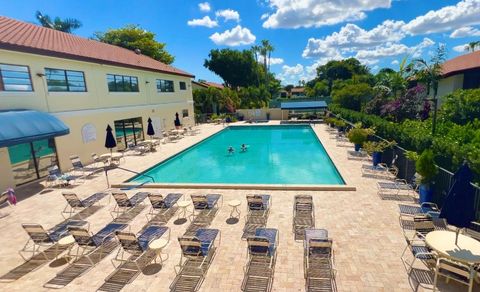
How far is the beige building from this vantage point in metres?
13.2

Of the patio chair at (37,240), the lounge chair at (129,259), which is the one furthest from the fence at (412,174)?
the patio chair at (37,240)

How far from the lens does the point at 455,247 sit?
221 inches

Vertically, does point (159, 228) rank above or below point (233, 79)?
below

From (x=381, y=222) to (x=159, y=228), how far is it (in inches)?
281

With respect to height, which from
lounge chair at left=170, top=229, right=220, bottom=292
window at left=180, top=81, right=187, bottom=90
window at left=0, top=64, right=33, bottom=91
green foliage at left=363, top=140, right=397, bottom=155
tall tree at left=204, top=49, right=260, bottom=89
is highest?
tall tree at left=204, top=49, right=260, bottom=89

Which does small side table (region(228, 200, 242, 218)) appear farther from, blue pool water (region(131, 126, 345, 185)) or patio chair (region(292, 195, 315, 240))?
blue pool water (region(131, 126, 345, 185))

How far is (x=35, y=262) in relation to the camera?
7.23 meters

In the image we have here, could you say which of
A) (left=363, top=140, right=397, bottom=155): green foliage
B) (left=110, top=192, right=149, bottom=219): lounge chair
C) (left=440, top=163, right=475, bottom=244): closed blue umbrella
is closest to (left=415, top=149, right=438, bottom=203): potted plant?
(left=440, top=163, right=475, bottom=244): closed blue umbrella

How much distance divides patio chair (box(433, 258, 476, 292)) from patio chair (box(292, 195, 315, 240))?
10.9ft

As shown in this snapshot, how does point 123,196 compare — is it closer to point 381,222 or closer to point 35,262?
point 35,262

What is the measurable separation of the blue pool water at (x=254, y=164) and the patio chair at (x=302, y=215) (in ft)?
14.4

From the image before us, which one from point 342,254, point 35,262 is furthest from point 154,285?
point 342,254

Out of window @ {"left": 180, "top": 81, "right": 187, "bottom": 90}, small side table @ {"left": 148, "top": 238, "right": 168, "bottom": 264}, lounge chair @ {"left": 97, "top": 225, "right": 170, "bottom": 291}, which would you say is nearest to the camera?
lounge chair @ {"left": 97, "top": 225, "right": 170, "bottom": 291}

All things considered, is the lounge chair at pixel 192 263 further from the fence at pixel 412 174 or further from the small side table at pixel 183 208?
the fence at pixel 412 174
